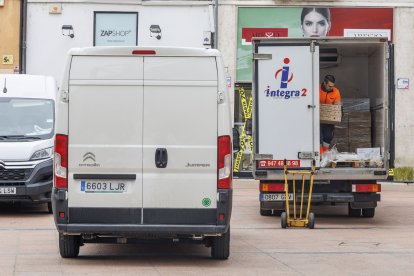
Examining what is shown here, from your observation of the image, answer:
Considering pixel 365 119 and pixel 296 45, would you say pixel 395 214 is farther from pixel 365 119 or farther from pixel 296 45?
pixel 296 45

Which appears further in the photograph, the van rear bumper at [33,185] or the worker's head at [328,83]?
the worker's head at [328,83]

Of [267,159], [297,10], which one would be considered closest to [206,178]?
[267,159]

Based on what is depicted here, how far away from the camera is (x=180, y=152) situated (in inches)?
422

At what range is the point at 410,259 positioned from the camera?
1177 cm

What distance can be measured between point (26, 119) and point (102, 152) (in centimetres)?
697

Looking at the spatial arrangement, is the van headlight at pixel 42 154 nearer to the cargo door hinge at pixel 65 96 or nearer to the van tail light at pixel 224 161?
the cargo door hinge at pixel 65 96

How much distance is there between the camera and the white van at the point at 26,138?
1644 centimetres

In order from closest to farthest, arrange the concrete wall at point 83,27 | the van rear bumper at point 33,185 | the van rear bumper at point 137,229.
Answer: the van rear bumper at point 137,229, the van rear bumper at point 33,185, the concrete wall at point 83,27

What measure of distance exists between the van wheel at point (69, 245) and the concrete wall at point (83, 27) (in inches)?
651

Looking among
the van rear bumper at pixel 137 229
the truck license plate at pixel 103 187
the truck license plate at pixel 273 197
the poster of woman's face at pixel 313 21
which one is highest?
the poster of woman's face at pixel 313 21

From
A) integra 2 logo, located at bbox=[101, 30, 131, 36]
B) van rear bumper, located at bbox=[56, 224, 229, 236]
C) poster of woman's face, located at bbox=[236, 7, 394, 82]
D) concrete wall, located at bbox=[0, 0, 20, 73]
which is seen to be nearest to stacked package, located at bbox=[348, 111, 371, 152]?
van rear bumper, located at bbox=[56, 224, 229, 236]

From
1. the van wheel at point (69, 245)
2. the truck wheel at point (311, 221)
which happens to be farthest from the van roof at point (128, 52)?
the truck wheel at point (311, 221)

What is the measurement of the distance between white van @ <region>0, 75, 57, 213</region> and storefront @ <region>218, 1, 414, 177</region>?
32.2 ft

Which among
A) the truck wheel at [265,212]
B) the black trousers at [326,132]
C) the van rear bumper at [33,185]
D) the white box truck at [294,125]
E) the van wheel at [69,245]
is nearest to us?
the van wheel at [69,245]
